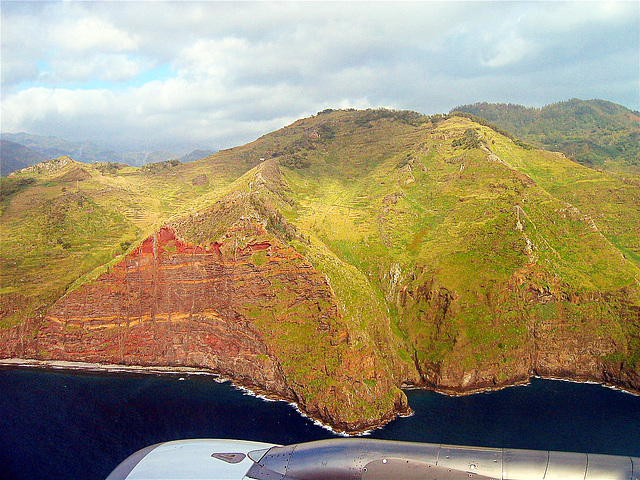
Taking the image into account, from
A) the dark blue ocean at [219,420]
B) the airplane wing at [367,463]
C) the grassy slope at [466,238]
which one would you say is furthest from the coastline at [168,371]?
the airplane wing at [367,463]

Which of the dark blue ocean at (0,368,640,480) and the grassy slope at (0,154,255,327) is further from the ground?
the grassy slope at (0,154,255,327)

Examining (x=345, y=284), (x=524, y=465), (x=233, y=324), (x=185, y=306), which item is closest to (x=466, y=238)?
(x=345, y=284)

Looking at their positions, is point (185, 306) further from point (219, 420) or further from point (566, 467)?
point (566, 467)

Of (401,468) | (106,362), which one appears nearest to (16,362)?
(106,362)

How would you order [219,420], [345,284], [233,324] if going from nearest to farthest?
[219,420] < [233,324] < [345,284]

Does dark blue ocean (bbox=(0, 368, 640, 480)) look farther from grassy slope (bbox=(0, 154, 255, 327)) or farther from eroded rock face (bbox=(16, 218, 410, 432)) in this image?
grassy slope (bbox=(0, 154, 255, 327))

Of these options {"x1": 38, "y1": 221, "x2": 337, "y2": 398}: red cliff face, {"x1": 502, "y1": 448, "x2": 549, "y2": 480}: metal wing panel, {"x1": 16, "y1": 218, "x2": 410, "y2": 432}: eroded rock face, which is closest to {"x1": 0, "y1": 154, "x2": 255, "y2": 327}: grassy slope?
{"x1": 38, "y1": 221, "x2": 337, "y2": 398}: red cliff face

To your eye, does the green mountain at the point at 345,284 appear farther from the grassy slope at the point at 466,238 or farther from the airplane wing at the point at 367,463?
the airplane wing at the point at 367,463
